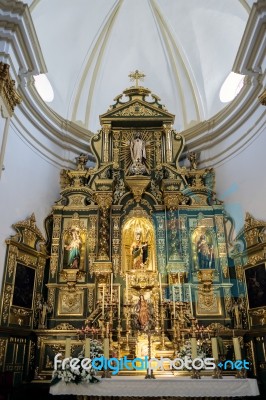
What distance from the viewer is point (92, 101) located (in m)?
14.5

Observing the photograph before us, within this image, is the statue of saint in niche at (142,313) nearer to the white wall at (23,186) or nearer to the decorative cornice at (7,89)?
the white wall at (23,186)

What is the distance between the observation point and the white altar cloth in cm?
554

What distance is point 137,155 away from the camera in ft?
38.3

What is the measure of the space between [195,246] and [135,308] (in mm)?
2687

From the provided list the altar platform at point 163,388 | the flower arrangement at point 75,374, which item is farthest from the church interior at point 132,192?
the flower arrangement at point 75,374

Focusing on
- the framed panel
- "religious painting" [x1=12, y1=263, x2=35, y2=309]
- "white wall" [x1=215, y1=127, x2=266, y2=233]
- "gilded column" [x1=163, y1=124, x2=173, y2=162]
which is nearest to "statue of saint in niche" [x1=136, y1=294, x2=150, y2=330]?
the framed panel

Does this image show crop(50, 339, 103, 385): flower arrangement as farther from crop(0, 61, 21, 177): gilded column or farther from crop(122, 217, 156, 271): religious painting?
crop(122, 217, 156, 271): religious painting

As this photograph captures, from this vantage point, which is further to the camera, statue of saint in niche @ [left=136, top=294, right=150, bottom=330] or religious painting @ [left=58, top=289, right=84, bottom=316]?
religious painting @ [left=58, top=289, right=84, bottom=316]

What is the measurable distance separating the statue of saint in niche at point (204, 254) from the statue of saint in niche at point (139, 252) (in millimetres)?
1490

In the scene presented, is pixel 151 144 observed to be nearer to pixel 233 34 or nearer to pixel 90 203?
pixel 90 203

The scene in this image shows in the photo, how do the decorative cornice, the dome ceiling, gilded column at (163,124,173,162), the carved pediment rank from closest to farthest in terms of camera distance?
the decorative cornice, gilded column at (163,124,173,162), the carved pediment, the dome ceiling

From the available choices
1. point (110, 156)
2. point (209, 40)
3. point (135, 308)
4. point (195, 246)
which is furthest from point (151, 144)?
point (135, 308)

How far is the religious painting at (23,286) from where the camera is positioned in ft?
30.0

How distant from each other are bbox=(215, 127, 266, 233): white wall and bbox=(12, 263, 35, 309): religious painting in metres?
5.74
